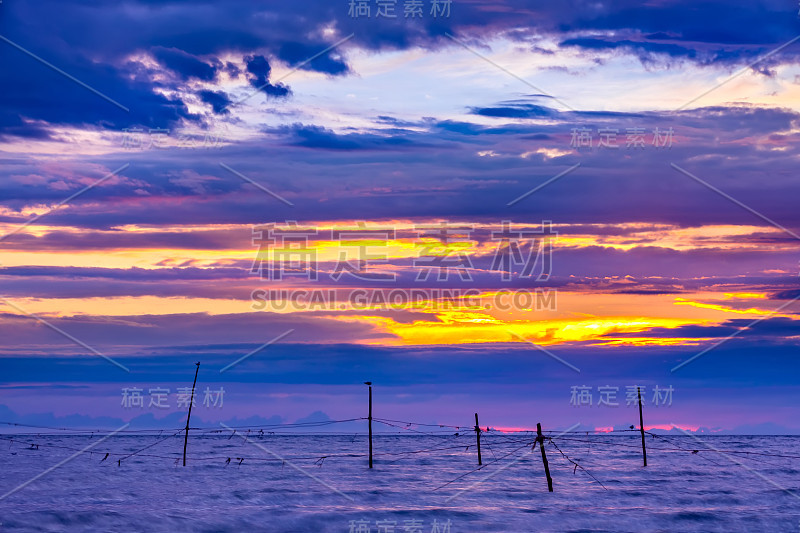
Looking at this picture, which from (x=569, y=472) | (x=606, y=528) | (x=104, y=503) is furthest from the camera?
(x=569, y=472)

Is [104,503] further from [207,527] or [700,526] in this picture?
[700,526]

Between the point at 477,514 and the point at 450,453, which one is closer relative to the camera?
the point at 477,514

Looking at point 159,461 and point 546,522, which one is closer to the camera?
point 546,522

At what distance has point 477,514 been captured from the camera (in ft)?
164

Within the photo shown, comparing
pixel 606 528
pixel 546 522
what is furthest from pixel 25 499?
pixel 606 528

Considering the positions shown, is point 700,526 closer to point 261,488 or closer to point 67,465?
point 261,488

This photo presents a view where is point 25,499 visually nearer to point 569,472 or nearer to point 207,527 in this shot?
point 207,527

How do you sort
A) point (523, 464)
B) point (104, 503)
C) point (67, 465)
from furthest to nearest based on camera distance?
1. point (67, 465)
2. point (523, 464)
3. point (104, 503)

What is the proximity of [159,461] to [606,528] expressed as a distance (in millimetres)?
81033

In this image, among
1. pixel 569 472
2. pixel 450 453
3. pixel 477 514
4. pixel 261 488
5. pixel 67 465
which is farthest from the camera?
pixel 450 453

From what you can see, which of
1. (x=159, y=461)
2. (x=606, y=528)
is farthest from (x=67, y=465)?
(x=606, y=528)

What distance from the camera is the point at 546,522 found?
47500 mm

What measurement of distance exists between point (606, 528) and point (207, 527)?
24.5 m

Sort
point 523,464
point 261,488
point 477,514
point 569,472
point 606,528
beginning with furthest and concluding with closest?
1. point 523,464
2. point 569,472
3. point 261,488
4. point 477,514
5. point 606,528
